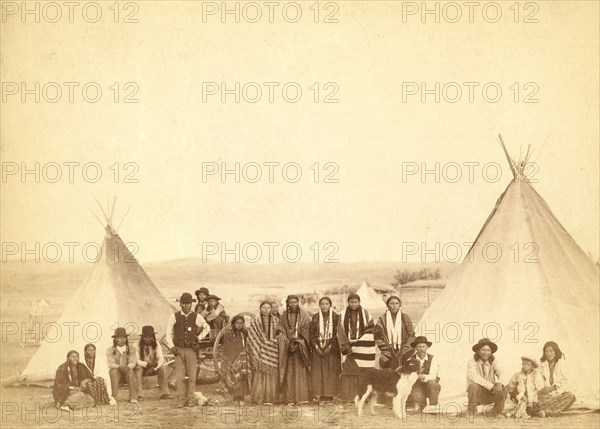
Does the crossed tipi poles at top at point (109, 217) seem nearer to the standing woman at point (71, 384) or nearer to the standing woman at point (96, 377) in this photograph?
the standing woman at point (96, 377)

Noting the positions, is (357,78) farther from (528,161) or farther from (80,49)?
(80,49)

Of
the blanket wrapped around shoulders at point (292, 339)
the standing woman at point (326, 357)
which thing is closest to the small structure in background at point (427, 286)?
the standing woman at point (326, 357)

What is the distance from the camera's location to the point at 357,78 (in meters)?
8.70

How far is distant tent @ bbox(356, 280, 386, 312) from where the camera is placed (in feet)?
28.0

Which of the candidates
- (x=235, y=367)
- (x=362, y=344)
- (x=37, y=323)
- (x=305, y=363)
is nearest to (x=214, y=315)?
(x=235, y=367)

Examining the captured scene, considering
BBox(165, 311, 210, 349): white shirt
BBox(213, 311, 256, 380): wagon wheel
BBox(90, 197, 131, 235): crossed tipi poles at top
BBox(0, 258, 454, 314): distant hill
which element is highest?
BBox(90, 197, 131, 235): crossed tipi poles at top

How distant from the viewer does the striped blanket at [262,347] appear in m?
8.48

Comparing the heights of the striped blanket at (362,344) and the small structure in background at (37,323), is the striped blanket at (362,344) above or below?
below

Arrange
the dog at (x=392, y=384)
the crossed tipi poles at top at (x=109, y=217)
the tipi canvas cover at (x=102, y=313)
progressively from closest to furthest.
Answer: the dog at (x=392, y=384)
the tipi canvas cover at (x=102, y=313)
the crossed tipi poles at top at (x=109, y=217)

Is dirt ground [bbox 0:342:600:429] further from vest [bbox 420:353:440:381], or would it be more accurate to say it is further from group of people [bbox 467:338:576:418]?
vest [bbox 420:353:440:381]

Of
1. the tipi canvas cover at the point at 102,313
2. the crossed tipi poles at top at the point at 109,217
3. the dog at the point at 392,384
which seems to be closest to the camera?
the dog at the point at 392,384

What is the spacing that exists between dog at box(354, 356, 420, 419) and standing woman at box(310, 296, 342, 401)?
0.70ft

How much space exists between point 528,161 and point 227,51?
2608 millimetres

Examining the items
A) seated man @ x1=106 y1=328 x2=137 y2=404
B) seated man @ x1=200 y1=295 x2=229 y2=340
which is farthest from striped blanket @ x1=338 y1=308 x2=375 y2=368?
seated man @ x1=106 y1=328 x2=137 y2=404
